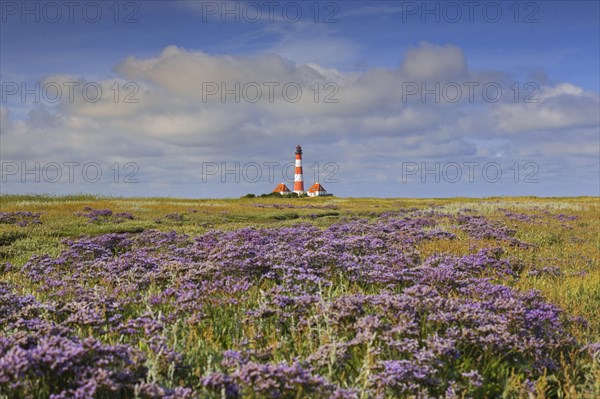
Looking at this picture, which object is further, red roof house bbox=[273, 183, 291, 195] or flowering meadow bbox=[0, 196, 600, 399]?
red roof house bbox=[273, 183, 291, 195]

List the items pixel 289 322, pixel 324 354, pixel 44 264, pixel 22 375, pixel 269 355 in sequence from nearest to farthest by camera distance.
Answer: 1. pixel 22 375
2. pixel 324 354
3. pixel 269 355
4. pixel 289 322
5. pixel 44 264

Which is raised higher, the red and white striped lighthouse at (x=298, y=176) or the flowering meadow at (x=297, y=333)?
the red and white striped lighthouse at (x=298, y=176)

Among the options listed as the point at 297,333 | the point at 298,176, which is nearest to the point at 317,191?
the point at 298,176

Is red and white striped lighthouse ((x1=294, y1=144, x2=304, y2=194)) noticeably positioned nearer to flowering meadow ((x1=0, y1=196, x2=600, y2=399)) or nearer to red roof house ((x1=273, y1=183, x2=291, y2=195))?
red roof house ((x1=273, y1=183, x2=291, y2=195))

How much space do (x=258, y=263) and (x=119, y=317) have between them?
10.3ft

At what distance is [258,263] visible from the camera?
878cm

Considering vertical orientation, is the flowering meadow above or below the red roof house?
below

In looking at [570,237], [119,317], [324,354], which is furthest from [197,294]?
[570,237]

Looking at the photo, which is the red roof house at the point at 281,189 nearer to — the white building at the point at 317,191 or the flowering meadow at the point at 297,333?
the white building at the point at 317,191

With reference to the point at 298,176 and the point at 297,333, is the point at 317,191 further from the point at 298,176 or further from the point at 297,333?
the point at 297,333

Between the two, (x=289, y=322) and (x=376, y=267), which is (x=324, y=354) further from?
(x=376, y=267)

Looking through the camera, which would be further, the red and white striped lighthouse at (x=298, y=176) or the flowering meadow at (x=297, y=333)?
the red and white striped lighthouse at (x=298, y=176)

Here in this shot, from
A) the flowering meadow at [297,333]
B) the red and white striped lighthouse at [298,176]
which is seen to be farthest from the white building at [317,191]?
the flowering meadow at [297,333]

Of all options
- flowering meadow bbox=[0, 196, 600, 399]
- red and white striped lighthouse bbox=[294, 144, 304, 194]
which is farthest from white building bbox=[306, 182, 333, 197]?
flowering meadow bbox=[0, 196, 600, 399]
